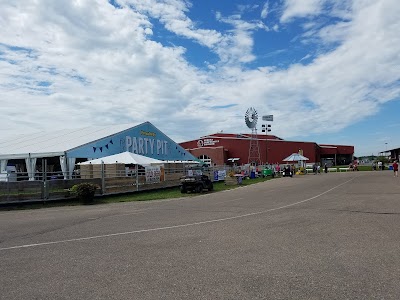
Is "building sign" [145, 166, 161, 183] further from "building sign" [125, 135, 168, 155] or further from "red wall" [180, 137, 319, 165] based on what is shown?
"red wall" [180, 137, 319, 165]

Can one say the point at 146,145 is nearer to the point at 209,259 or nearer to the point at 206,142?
the point at 206,142

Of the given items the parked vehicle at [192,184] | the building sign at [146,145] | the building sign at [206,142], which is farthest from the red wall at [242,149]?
the parked vehicle at [192,184]

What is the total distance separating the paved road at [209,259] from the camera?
5105 mm

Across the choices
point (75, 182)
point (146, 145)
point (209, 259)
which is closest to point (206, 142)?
point (146, 145)

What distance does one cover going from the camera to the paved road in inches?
201

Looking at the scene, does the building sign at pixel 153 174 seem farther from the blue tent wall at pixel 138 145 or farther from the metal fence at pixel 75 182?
the blue tent wall at pixel 138 145

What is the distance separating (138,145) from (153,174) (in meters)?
16.2

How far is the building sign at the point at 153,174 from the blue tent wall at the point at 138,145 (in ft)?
32.1

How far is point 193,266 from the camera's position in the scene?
630 centimetres

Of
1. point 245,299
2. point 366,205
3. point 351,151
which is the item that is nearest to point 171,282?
point 245,299

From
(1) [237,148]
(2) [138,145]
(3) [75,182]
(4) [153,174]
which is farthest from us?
(1) [237,148]

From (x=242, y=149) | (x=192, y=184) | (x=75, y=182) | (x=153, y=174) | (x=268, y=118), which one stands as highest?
(x=268, y=118)

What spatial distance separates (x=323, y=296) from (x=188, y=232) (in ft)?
17.2

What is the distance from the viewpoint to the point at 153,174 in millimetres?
28969
